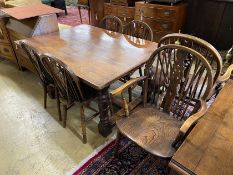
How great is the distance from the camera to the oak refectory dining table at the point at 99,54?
143 centimetres

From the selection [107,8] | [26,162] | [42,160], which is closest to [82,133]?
[42,160]

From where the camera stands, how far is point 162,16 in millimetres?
2922

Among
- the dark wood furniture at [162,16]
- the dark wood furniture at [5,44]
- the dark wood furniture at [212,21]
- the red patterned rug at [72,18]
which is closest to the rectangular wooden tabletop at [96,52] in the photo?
the dark wood furniture at [5,44]

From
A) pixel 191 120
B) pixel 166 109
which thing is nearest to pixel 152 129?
pixel 166 109

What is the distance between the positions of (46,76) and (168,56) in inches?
48.3

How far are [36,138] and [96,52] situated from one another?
1.02m

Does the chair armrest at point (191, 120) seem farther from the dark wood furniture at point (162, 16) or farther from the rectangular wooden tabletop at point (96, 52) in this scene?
the dark wood furniture at point (162, 16)

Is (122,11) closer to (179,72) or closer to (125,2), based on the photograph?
(125,2)

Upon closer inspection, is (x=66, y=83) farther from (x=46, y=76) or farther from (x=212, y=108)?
(x=212, y=108)

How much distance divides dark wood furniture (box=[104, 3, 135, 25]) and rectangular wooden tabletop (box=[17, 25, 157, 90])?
1.32 meters

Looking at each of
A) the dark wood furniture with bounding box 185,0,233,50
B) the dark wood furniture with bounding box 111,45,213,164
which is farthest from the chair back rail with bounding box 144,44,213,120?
the dark wood furniture with bounding box 185,0,233,50

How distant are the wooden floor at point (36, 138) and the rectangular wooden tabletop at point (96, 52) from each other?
0.69m

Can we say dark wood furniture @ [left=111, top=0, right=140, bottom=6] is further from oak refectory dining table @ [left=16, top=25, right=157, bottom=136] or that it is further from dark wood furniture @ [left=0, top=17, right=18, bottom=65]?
dark wood furniture @ [left=0, top=17, right=18, bottom=65]

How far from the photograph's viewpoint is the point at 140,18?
10.4 ft
